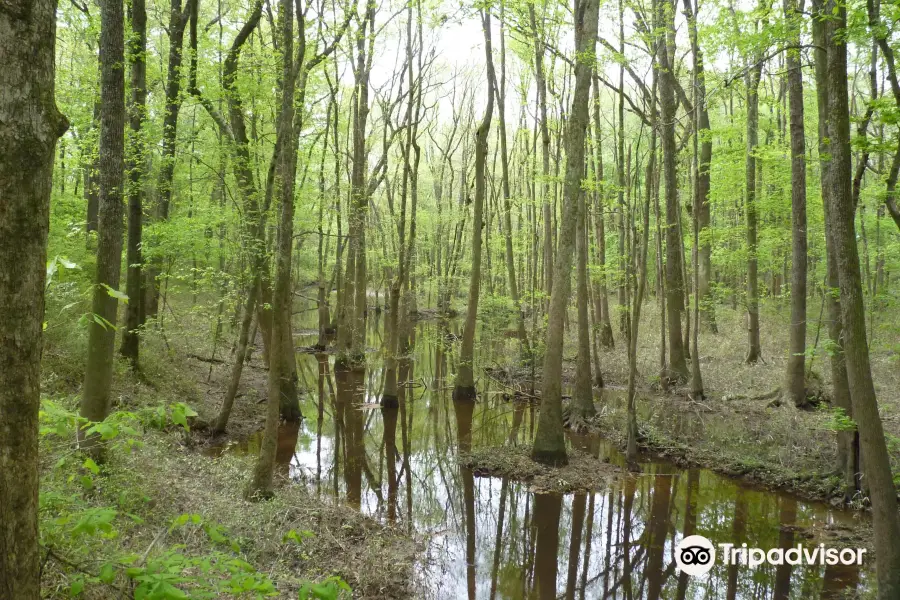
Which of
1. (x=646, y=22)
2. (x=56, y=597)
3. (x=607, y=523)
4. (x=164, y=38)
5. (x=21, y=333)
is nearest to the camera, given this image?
(x=21, y=333)

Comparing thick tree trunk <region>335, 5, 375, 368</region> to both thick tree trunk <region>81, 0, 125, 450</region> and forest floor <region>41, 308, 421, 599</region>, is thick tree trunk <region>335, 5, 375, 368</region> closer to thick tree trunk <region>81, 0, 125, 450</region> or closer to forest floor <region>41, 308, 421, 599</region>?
forest floor <region>41, 308, 421, 599</region>

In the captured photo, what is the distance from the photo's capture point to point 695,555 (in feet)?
22.9

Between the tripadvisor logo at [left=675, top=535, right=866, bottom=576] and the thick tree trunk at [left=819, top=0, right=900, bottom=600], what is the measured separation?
1.68 metres

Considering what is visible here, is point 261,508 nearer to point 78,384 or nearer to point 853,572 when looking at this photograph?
point 78,384

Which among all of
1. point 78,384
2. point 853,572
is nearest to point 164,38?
point 78,384

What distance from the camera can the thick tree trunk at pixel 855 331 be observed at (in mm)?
5000

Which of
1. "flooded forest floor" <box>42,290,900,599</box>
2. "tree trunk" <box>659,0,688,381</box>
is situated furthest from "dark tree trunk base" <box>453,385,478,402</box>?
"tree trunk" <box>659,0,688,381</box>

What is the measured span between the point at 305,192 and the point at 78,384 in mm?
10253

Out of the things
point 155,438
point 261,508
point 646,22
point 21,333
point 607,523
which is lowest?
point 607,523

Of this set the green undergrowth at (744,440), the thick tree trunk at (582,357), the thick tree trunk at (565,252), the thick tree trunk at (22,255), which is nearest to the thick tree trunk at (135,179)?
the thick tree trunk at (565,252)

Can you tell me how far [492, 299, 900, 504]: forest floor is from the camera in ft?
29.6

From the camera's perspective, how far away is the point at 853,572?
6.23 m

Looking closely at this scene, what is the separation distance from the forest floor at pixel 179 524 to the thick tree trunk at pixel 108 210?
58cm

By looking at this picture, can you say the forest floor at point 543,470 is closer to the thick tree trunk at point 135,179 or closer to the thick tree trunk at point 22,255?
the thick tree trunk at point 135,179
